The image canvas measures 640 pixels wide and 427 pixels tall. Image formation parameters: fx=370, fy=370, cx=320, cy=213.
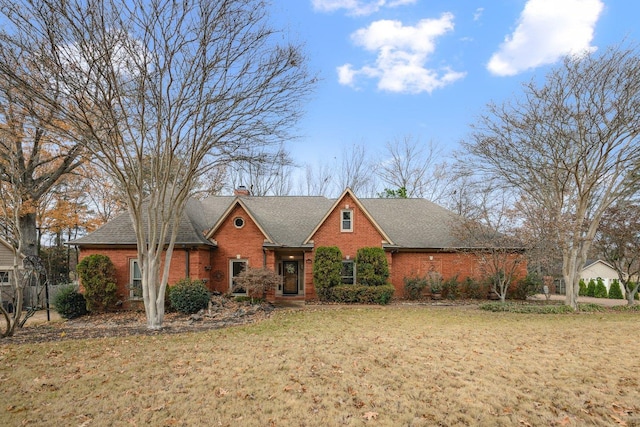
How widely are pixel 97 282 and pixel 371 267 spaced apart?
1198cm

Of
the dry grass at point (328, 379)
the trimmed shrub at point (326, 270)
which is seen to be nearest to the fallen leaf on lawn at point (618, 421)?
the dry grass at point (328, 379)

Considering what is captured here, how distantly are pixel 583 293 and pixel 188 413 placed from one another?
115ft

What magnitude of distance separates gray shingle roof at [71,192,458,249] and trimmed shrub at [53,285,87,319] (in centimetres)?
282

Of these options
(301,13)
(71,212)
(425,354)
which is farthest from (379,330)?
(71,212)

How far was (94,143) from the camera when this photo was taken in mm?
10812

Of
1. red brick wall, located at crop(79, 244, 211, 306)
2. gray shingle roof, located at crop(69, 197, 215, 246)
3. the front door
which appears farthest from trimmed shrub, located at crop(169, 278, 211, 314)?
the front door

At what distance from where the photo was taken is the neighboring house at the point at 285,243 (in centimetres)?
1647

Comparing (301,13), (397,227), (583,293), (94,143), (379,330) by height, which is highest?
(301,13)

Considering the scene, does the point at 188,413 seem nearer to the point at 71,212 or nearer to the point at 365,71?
the point at 365,71

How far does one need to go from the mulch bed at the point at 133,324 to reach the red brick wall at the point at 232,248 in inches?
85.0

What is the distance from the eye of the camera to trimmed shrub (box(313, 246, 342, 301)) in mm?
18031

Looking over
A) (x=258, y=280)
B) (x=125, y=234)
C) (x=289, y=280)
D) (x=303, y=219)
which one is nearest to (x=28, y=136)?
(x=125, y=234)

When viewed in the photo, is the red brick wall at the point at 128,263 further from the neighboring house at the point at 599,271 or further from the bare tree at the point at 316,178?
the neighboring house at the point at 599,271

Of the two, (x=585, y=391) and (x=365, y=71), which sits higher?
(x=365, y=71)
